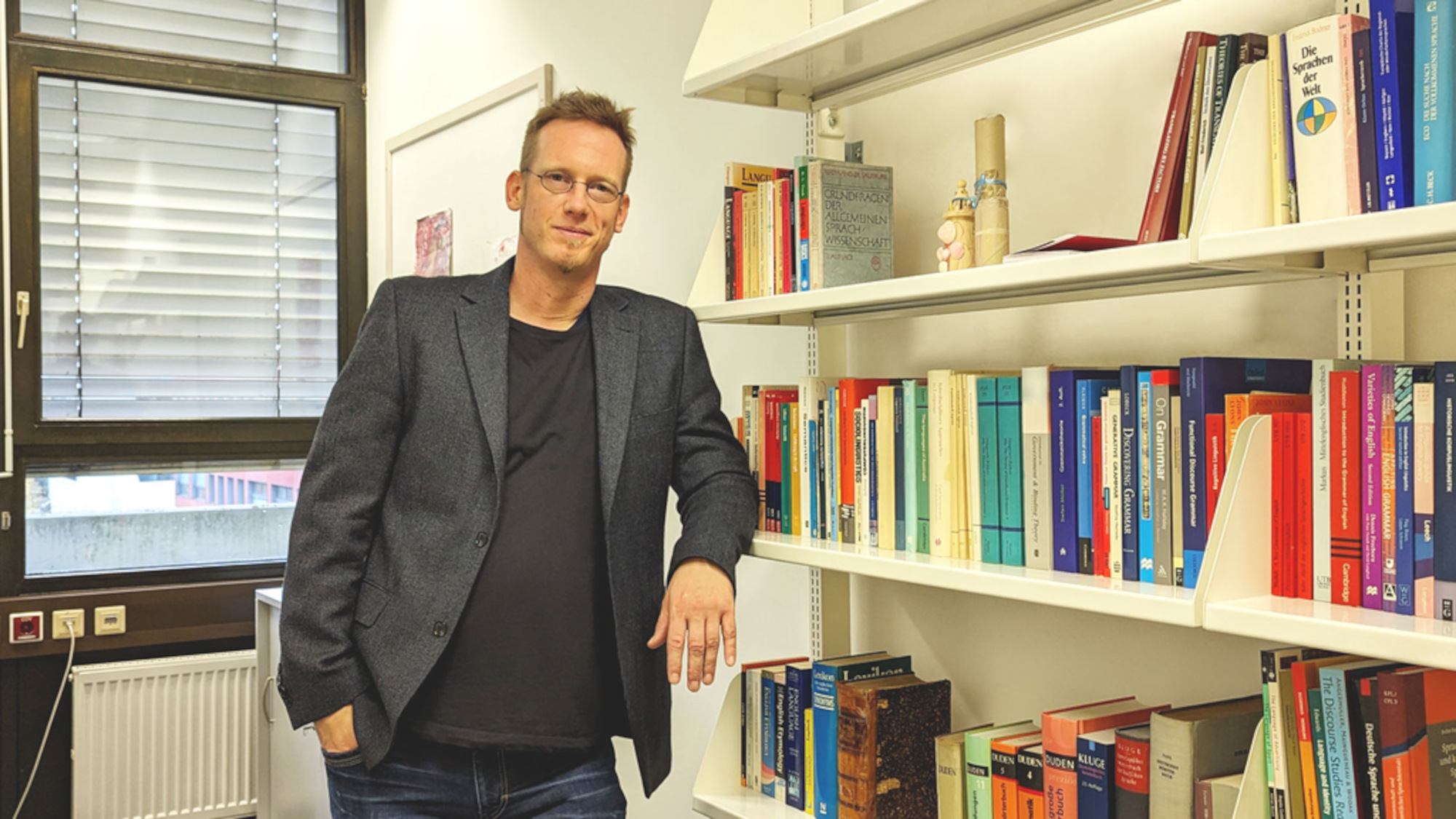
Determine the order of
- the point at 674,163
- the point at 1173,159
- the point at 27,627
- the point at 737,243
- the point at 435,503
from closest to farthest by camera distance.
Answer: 1. the point at 1173,159
2. the point at 435,503
3. the point at 737,243
4. the point at 674,163
5. the point at 27,627

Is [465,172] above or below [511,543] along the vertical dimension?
above

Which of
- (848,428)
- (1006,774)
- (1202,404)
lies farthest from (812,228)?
(1006,774)

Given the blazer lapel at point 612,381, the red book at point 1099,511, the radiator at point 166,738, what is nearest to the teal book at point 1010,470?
the red book at point 1099,511

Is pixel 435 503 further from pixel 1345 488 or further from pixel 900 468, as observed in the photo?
pixel 1345 488

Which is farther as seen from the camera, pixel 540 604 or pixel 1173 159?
pixel 540 604

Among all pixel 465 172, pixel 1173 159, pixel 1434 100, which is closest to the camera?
pixel 1434 100

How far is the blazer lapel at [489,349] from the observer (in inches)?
67.9

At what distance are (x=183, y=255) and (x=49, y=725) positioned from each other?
1501 millimetres

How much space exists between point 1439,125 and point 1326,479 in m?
Result: 0.34

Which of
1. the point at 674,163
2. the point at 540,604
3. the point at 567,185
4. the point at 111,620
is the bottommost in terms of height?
the point at 111,620

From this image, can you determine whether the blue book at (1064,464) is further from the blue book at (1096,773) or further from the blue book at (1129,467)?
the blue book at (1096,773)

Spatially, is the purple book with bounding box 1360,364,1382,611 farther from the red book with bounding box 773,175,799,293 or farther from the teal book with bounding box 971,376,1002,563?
the red book with bounding box 773,175,799,293

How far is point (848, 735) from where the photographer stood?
1736mm

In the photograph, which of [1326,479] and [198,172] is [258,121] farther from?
[1326,479]
